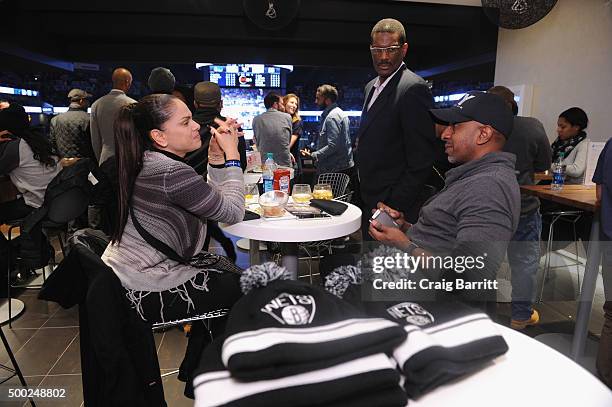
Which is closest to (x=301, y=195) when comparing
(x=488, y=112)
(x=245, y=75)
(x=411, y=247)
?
(x=411, y=247)

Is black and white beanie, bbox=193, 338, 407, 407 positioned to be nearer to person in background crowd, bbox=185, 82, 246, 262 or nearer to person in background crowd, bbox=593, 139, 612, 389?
person in background crowd, bbox=593, 139, 612, 389

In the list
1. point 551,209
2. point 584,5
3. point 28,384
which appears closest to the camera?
point 28,384

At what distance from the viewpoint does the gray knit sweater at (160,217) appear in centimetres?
165

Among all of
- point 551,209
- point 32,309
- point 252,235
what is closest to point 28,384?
point 32,309

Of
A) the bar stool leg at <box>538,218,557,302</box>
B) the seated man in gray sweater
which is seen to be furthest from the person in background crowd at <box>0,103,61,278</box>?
the bar stool leg at <box>538,218,557,302</box>

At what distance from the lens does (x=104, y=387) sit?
1.44 meters

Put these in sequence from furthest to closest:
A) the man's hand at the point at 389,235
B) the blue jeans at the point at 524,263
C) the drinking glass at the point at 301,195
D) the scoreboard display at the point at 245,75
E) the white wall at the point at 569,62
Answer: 1. the scoreboard display at the point at 245,75
2. the white wall at the point at 569,62
3. the blue jeans at the point at 524,263
4. the drinking glass at the point at 301,195
5. the man's hand at the point at 389,235

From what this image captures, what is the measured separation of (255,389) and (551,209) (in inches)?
147

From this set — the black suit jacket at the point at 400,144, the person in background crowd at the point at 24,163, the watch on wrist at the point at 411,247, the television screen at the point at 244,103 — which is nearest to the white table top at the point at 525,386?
the watch on wrist at the point at 411,247

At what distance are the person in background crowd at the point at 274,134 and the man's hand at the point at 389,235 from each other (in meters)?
3.06

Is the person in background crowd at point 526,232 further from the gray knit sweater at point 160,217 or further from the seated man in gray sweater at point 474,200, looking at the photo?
the gray knit sweater at point 160,217

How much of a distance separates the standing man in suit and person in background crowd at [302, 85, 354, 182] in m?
2.36

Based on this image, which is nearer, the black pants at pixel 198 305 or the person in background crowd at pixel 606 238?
the black pants at pixel 198 305

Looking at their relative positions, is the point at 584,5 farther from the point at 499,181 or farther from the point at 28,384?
the point at 28,384
